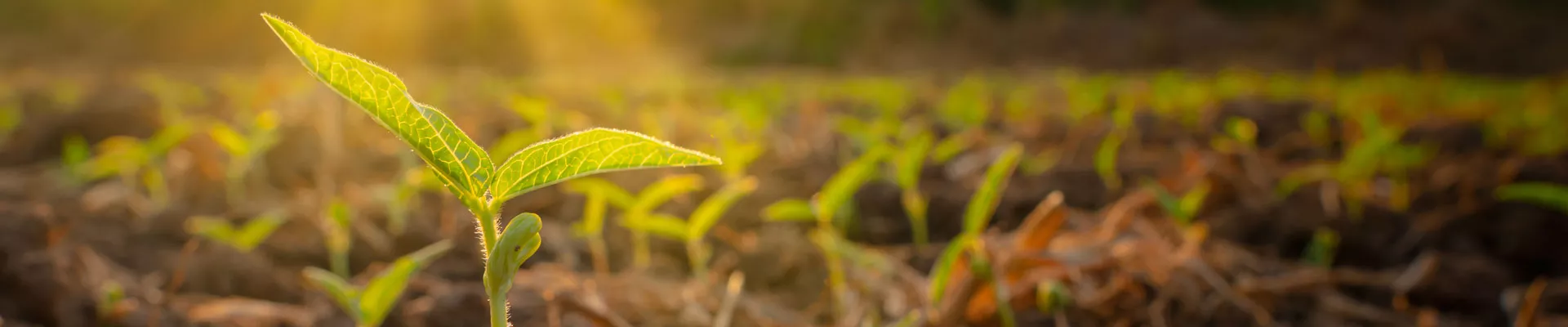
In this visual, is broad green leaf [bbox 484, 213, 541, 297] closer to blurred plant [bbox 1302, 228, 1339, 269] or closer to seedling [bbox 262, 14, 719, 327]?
seedling [bbox 262, 14, 719, 327]

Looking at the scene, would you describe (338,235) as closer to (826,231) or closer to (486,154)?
(826,231)

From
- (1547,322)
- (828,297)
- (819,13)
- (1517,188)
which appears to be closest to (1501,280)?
(1517,188)

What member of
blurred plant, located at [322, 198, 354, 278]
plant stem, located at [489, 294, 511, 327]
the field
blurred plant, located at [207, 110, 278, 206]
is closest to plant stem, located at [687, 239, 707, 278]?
the field

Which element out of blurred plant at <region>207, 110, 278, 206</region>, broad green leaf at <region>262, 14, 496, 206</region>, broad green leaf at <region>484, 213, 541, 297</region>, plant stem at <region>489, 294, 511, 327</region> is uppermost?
blurred plant at <region>207, 110, 278, 206</region>

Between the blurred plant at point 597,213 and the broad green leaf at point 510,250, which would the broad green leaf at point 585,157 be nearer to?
the broad green leaf at point 510,250

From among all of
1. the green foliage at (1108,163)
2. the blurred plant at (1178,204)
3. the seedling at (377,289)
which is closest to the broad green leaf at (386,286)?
the seedling at (377,289)

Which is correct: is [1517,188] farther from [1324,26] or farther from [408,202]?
[1324,26]
